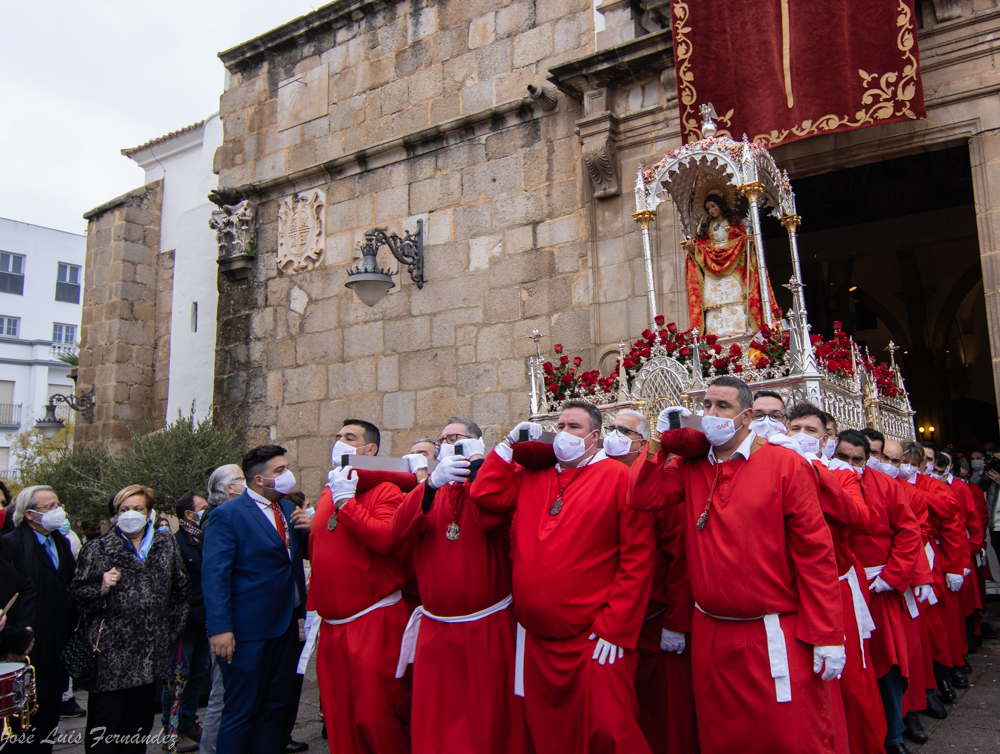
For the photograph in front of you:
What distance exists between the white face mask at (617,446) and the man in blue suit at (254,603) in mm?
1910

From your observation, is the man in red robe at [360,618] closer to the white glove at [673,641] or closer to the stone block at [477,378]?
the white glove at [673,641]

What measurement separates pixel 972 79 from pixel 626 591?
6.47m

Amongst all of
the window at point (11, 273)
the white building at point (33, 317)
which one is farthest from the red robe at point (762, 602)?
the window at point (11, 273)

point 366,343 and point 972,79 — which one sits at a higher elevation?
point 972,79

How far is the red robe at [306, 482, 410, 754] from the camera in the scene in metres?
3.93

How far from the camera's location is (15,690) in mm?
3660

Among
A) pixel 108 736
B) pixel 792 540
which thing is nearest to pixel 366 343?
pixel 108 736

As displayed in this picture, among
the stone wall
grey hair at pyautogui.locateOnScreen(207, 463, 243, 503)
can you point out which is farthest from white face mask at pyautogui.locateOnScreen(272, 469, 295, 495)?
the stone wall

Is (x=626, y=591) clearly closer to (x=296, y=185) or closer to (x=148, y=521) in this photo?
(x=148, y=521)

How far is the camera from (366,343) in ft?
35.8

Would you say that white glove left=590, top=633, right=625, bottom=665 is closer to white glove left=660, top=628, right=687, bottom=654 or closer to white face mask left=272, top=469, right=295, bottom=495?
white glove left=660, top=628, right=687, bottom=654

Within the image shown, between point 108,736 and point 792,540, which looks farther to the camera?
point 108,736

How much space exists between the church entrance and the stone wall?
10.6m

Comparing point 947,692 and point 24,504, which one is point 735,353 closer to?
point 947,692
